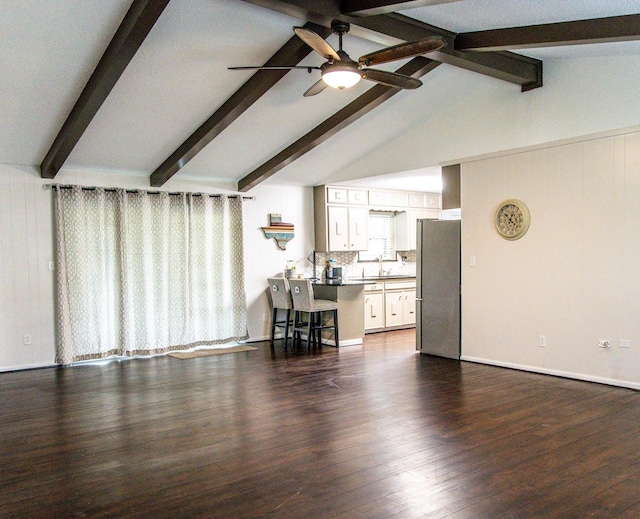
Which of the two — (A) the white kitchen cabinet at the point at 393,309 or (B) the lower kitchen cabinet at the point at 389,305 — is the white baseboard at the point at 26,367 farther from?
(A) the white kitchen cabinet at the point at 393,309

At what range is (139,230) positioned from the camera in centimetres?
670

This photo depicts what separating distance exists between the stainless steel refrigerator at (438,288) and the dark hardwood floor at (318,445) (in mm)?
742

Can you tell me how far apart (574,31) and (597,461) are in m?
3.19

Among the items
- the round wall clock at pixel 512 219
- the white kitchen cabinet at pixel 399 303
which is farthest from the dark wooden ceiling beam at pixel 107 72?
the white kitchen cabinet at pixel 399 303

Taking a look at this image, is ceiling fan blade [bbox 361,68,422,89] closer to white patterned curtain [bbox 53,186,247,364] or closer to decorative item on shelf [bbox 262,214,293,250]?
white patterned curtain [bbox 53,186,247,364]

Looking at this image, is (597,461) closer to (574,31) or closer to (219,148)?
(574,31)

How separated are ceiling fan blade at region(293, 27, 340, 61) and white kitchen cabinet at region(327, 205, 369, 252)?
15.1ft

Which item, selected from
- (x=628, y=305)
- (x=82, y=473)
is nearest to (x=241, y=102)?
(x=82, y=473)

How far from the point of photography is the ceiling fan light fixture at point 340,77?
382 centimetres

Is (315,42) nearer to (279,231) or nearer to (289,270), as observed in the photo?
(279,231)

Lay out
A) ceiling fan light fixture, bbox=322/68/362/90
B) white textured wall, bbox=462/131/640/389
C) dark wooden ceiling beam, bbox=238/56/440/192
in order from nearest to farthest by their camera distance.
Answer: ceiling fan light fixture, bbox=322/68/362/90 → white textured wall, bbox=462/131/640/389 → dark wooden ceiling beam, bbox=238/56/440/192

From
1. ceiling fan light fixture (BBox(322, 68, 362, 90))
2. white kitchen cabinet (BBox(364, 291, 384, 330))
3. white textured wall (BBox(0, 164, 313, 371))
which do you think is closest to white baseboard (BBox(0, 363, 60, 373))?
white textured wall (BBox(0, 164, 313, 371))

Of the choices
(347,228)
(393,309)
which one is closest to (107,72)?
(347,228)

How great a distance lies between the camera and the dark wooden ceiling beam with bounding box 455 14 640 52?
394cm
